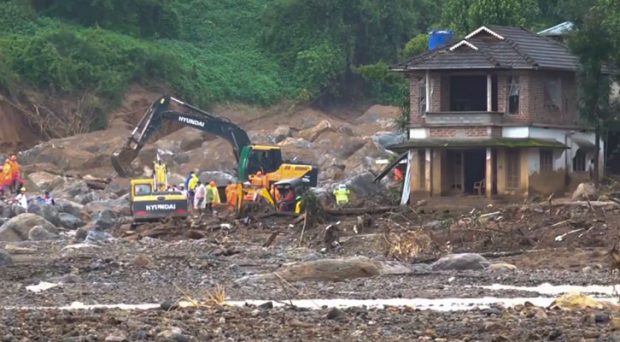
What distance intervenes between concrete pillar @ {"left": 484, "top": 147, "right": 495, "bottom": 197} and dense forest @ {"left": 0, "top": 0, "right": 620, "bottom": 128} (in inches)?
1040

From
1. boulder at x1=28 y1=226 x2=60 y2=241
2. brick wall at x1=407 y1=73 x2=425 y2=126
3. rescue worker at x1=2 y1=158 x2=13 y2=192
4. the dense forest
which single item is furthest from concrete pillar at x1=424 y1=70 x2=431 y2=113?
the dense forest

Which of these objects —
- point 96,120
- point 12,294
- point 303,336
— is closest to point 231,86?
point 96,120

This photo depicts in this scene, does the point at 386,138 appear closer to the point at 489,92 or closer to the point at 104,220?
the point at 489,92

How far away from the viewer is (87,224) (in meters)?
52.6

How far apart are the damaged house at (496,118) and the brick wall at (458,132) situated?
30 millimetres

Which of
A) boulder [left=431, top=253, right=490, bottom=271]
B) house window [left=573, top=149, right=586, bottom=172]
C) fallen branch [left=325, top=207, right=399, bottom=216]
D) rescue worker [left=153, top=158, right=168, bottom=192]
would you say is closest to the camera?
boulder [left=431, top=253, right=490, bottom=271]

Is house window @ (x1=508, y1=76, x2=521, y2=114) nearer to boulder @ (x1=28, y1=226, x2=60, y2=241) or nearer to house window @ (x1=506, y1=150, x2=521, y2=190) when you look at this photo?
house window @ (x1=506, y1=150, x2=521, y2=190)

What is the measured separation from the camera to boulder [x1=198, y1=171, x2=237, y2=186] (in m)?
61.6

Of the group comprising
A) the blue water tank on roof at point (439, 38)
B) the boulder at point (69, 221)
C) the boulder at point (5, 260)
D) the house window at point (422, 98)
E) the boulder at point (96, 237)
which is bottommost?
the boulder at point (69, 221)

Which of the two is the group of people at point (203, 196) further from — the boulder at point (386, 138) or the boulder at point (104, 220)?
the boulder at point (386, 138)

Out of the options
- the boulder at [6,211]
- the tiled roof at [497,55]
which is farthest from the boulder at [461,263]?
the boulder at [6,211]

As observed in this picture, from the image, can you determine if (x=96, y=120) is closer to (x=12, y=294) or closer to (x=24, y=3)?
(x=24, y=3)

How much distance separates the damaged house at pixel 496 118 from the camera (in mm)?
52188

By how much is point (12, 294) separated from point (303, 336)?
9.52 meters
